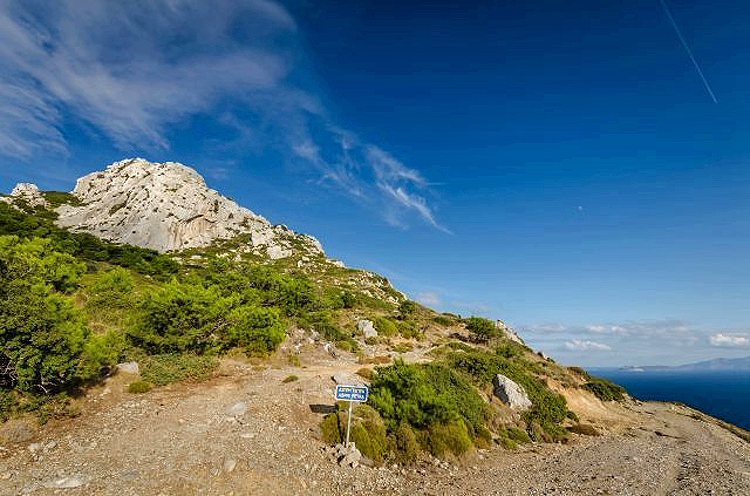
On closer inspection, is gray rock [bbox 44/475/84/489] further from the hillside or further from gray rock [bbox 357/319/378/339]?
gray rock [bbox 357/319/378/339]

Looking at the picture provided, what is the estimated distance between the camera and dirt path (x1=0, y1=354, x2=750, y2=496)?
10133 mm

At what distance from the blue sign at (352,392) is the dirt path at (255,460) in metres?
1.97

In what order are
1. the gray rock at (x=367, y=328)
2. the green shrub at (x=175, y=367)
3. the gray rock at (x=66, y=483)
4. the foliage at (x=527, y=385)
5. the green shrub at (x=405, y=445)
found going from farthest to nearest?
the gray rock at (x=367, y=328) → the foliage at (x=527, y=385) → the green shrub at (x=175, y=367) → the green shrub at (x=405, y=445) → the gray rock at (x=66, y=483)

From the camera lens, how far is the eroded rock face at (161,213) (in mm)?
93331

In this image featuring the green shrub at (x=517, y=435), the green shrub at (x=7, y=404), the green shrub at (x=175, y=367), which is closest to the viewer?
the green shrub at (x=7, y=404)

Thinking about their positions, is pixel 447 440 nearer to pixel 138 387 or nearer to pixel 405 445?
pixel 405 445

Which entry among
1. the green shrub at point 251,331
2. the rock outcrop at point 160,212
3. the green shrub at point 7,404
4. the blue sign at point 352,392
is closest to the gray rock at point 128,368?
the green shrub at point 7,404

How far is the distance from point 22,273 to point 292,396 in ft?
37.7

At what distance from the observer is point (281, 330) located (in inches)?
1030

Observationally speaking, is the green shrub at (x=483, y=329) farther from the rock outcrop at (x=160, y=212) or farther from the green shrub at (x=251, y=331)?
the rock outcrop at (x=160, y=212)

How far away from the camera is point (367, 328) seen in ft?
133

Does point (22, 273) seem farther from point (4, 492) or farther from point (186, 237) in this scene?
point (186, 237)

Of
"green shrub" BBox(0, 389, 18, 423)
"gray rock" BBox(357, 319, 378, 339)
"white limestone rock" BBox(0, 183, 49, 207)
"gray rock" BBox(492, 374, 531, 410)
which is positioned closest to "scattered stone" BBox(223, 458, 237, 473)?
"green shrub" BBox(0, 389, 18, 423)

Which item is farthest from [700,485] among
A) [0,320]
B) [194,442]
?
[0,320]
